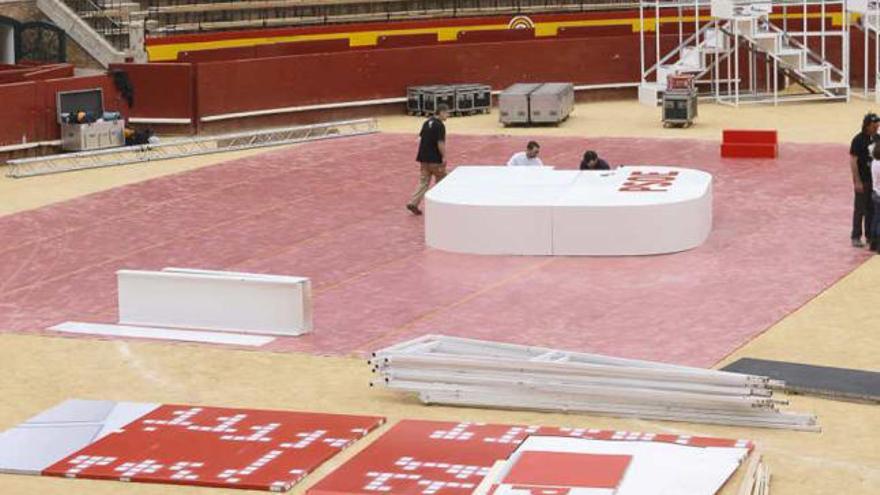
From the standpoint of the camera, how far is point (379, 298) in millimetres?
22375

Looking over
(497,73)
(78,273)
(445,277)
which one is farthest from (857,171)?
(497,73)

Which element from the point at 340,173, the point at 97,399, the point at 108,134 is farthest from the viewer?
the point at 108,134

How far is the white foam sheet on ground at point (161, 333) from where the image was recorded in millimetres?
20312

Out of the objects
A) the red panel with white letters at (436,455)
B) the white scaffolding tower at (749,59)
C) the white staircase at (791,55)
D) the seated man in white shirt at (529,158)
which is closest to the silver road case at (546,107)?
the white scaffolding tower at (749,59)

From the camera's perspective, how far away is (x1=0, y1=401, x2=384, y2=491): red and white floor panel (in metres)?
15.3

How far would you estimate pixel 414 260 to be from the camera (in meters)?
24.8

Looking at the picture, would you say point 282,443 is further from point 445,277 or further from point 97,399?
point 445,277

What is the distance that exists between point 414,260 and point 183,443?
8.97 meters

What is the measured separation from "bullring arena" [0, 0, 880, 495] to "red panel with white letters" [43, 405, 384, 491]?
0.03 metres

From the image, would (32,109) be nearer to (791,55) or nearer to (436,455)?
(791,55)

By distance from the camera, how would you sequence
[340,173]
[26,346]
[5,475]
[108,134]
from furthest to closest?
[108,134]
[340,173]
[26,346]
[5,475]

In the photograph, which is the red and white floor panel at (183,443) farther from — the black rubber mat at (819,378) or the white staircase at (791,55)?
the white staircase at (791,55)

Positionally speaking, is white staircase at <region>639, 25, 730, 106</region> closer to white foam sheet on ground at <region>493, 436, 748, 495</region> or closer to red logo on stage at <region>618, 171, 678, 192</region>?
red logo on stage at <region>618, 171, 678, 192</region>

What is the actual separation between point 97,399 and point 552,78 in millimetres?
29218
